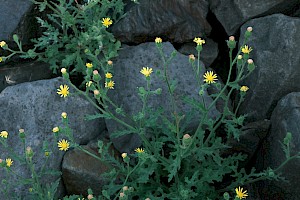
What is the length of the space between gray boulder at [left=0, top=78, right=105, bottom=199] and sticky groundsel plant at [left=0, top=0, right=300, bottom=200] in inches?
7.5

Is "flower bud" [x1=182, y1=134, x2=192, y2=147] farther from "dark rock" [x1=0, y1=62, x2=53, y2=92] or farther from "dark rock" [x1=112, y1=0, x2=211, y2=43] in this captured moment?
"dark rock" [x1=0, y1=62, x2=53, y2=92]

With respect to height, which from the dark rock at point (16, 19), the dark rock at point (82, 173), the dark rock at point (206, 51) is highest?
the dark rock at point (16, 19)

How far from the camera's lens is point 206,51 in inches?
172

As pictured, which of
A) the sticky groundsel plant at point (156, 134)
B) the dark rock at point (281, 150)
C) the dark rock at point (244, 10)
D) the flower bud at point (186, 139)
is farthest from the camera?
the dark rock at point (244, 10)

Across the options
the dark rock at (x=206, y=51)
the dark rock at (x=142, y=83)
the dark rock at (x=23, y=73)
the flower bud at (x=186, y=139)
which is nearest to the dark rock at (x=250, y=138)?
→ the dark rock at (x=142, y=83)

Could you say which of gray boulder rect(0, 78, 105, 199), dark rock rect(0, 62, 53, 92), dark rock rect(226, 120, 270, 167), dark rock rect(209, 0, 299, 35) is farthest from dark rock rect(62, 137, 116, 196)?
dark rock rect(209, 0, 299, 35)

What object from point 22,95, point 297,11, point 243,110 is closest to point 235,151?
point 243,110

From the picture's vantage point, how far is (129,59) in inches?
164

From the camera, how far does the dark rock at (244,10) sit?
4.16 meters

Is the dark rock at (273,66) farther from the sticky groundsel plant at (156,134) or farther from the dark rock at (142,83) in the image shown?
the dark rock at (142,83)

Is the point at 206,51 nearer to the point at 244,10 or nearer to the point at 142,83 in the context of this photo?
the point at 244,10

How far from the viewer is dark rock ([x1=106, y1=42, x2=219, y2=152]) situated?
12.9ft

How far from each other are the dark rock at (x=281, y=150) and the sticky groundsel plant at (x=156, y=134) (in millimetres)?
91

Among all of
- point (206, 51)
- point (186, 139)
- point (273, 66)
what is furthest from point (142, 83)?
point (186, 139)
